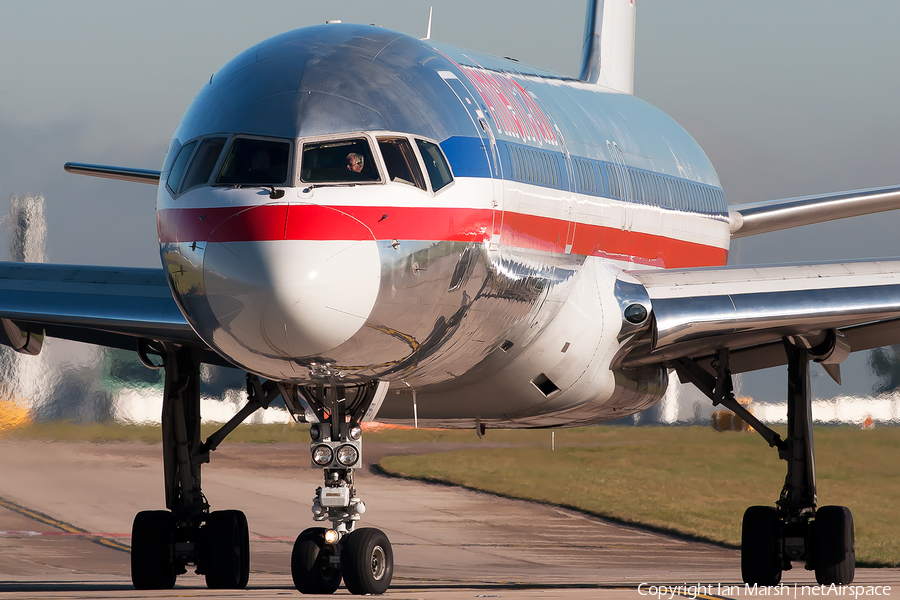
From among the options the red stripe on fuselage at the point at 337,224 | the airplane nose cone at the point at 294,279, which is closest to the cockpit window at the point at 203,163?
the red stripe on fuselage at the point at 337,224

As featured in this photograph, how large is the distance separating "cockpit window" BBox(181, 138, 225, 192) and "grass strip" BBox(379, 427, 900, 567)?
55.7ft

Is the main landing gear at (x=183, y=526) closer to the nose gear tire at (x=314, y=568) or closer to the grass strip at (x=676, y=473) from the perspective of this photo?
the nose gear tire at (x=314, y=568)

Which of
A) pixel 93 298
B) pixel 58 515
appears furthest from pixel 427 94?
pixel 58 515

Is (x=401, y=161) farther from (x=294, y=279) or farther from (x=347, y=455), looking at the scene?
(x=347, y=455)

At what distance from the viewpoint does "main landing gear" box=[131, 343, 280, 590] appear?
51.4 feet

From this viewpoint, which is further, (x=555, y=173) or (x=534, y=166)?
(x=555, y=173)

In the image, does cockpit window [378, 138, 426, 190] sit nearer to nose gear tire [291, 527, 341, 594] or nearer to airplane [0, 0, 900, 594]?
airplane [0, 0, 900, 594]

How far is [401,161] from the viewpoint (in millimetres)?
11164

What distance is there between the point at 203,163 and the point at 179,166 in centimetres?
35

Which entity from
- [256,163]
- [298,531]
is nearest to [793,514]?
[256,163]

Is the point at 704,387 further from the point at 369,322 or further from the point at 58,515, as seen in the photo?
the point at 58,515

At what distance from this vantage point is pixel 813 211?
70.8 feet

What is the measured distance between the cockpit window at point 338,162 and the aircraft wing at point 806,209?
466 inches

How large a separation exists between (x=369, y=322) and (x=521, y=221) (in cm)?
266
